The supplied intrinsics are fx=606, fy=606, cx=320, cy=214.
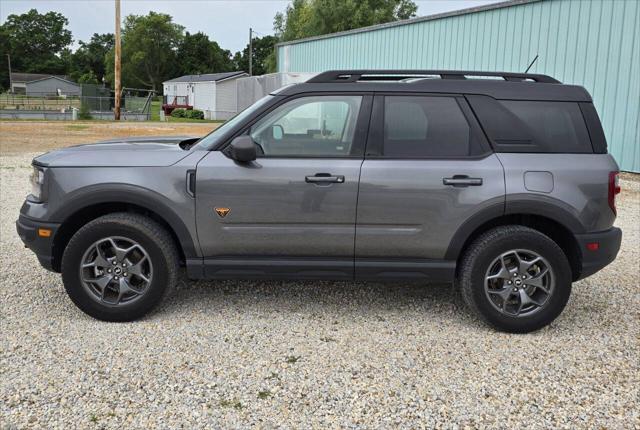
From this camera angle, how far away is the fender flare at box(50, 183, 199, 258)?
4.15 metres

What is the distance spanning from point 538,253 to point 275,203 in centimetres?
184

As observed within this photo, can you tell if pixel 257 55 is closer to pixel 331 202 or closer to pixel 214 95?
pixel 214 95

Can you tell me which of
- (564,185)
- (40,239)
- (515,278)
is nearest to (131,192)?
(40,239)

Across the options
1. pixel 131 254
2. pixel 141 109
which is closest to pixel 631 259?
pixel 131 254

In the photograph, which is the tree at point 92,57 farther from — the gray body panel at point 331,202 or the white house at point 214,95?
the gray body panel at point 331,202

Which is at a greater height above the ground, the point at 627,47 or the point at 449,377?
the point at 627,47

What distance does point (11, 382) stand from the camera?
134 inches

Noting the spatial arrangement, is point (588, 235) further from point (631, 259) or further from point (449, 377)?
point (631, 259)

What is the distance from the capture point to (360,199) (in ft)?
13.6

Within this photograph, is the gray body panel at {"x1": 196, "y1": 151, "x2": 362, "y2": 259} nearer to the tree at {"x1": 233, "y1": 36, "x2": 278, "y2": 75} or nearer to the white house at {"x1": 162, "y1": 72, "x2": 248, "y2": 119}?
the white house at {"x1": 162, "y1": 72, "x2": 248, "y2": 119}

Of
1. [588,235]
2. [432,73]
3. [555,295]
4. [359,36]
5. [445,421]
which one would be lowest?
[445,421]

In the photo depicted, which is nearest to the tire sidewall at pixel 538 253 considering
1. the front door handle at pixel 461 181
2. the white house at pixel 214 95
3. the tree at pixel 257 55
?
the front door handle at pixel 461 181

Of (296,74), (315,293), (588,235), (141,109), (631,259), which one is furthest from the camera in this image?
(141,109)

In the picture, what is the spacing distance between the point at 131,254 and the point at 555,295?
298 cm
